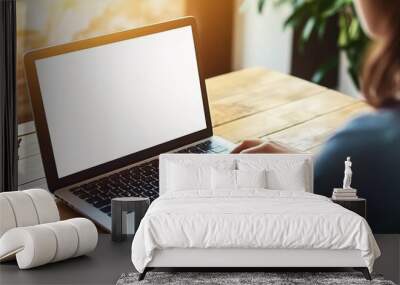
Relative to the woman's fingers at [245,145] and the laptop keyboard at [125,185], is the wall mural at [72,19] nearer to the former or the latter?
the laptop keyboard at [125,185]

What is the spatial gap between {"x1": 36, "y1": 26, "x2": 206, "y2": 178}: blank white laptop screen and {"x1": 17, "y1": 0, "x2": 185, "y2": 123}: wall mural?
0.15 meters

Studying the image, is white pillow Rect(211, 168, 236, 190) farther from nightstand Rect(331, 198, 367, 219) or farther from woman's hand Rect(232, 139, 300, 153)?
nightstand Rect(331, 198, 367, 219)

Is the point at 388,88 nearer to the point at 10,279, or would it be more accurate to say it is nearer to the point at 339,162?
the point at 339,162

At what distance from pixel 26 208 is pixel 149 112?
1.21m

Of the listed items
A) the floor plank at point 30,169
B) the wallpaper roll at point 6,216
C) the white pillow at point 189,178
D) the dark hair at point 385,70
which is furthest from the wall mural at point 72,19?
the dark hair at point 385,70

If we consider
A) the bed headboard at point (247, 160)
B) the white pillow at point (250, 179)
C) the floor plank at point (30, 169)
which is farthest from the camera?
the floor plank at point (30, 169)

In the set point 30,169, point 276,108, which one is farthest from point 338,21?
point 30,169

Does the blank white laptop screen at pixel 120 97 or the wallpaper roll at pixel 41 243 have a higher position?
the blank white laptop screen at pixel 120 97

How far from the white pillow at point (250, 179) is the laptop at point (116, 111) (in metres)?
0.65

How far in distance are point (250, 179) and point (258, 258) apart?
2.67ft

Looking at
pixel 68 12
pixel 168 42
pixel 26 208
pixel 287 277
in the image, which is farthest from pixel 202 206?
pixel 68 12

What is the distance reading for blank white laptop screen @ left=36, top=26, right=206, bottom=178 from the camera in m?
5.81

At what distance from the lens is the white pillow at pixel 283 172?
18.5 feet

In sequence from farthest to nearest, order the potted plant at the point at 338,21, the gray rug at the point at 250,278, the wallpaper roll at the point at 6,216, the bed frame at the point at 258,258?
the potted plant at the point at 338,21 → the wallpaper roll at the point at 6,216 → the bed frame at the point at 258,258 → the gray rug at the point at 250,278
